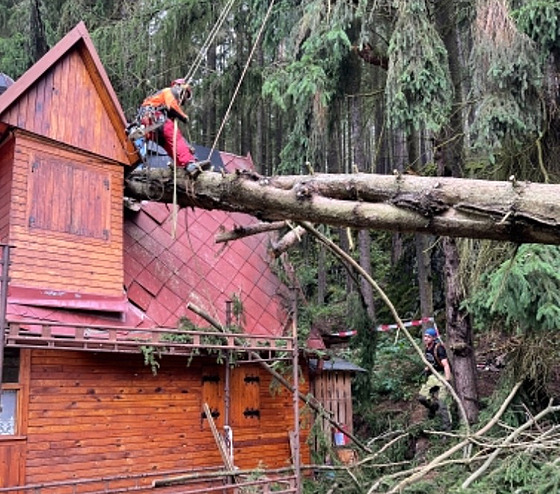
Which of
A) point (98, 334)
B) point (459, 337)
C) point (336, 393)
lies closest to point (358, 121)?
point (459, 337)

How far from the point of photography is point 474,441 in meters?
7.39

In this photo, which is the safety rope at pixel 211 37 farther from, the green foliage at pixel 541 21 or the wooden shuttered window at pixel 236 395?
the wooden shuttered window at pixel 236 395

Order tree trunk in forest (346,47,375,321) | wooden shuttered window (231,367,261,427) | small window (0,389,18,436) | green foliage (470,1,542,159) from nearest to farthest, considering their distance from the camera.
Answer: small window (0,389,18,436)
green foliage (470,1,542,159)
wooden shuttered window (231,367,261,427)
tree trunk in forest (346,47,375,321)

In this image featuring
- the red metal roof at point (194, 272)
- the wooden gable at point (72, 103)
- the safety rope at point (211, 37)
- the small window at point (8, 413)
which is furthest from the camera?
the red metal roof at point (194, 272)

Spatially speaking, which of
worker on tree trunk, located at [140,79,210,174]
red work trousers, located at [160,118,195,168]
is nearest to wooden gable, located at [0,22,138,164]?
worker on tree trunk, located at [140,79,210,174]

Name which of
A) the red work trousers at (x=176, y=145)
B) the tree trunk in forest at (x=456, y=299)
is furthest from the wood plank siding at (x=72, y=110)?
the tree trunk in forest at (x=456, y=299)

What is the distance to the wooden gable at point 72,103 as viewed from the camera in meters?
7.94

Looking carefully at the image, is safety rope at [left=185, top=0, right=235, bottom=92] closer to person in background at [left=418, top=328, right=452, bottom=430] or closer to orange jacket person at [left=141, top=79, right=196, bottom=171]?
orange jacket person at [left=141, top=79, right=196, bottom=171]

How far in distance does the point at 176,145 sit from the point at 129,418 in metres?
3.80

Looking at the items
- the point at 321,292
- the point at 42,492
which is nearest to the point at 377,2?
the point at 42,492

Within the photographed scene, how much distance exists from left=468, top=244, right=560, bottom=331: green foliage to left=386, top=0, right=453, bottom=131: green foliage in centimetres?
263

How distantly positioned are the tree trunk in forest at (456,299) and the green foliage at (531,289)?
255 centimetres

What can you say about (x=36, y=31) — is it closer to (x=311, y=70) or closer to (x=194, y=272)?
(x=194, y=272)

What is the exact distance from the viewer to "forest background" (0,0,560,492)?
748 centimetres
